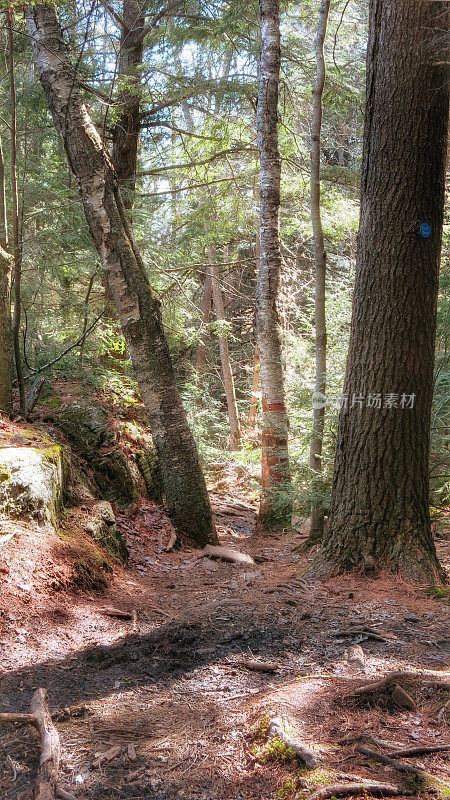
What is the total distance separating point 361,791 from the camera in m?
2.03

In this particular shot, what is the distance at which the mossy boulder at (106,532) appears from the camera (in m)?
5.75

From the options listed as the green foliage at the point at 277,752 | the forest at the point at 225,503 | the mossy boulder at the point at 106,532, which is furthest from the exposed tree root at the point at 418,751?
the mossy boulder at the point at 106,532

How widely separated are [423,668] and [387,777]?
1.28 meters

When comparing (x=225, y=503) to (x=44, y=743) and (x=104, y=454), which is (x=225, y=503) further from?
(x=44, y=743)

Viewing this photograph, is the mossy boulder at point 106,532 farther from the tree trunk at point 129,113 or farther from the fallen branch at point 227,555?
the tree trunk at point 129,113

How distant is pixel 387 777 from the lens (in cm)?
212

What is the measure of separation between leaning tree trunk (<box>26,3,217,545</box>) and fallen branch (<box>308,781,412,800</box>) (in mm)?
5319

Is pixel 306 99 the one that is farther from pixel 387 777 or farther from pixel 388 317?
pixel 387 777

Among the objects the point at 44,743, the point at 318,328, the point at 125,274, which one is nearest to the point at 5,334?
the point at 125,274

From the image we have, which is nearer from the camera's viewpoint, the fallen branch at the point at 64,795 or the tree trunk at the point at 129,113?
the fallen branch at the point at 64,795

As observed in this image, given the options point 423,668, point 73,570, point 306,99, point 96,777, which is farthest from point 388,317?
point 306,99

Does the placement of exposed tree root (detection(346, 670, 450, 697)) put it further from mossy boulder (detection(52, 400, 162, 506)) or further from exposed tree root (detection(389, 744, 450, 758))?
mossy boulder (detection(52, 400, 162, 506))

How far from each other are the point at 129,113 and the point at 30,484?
7261mm
